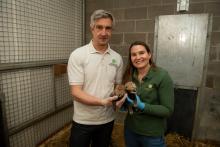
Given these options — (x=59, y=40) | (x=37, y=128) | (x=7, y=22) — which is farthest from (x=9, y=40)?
(x=37, y=128)

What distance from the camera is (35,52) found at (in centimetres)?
201

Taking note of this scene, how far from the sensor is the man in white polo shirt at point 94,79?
1391 millimetres

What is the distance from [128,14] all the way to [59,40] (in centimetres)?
98

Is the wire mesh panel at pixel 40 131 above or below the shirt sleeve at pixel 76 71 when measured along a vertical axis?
below

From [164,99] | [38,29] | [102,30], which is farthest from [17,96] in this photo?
[164,99]

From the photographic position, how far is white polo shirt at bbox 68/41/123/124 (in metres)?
1.40

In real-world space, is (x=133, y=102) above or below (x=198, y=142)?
above

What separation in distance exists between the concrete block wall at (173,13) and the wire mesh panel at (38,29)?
472 mm

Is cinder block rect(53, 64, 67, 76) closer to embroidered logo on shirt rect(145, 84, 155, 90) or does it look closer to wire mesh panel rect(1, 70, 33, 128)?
wire mesh panel rect(1, 70, 33, 128)

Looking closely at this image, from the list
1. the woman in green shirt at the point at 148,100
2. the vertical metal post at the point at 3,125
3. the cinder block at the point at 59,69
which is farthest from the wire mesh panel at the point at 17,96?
the woman in green shirt at the point at 148,100

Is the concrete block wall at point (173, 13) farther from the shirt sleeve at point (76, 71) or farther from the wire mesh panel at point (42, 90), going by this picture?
the shirt sleeve at point (76, 71)

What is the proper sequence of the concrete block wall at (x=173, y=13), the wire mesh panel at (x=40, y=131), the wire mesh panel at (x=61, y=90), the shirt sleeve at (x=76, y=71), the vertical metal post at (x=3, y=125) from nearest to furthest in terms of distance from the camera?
1. the shirt sleeve at (x=76, y=71)
2. the vertical metal post at (x=3, y=125)
3. the wire mesh panel at (x=40, y=131)
4. the concrete block wall at (x=173, y=13)
5. the wire mesh panel at (x=61, y=90)

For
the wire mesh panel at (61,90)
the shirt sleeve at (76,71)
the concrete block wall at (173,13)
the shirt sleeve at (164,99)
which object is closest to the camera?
the shirt sleeve at (164,99)

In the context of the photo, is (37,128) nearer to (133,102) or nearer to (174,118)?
(133,102)
